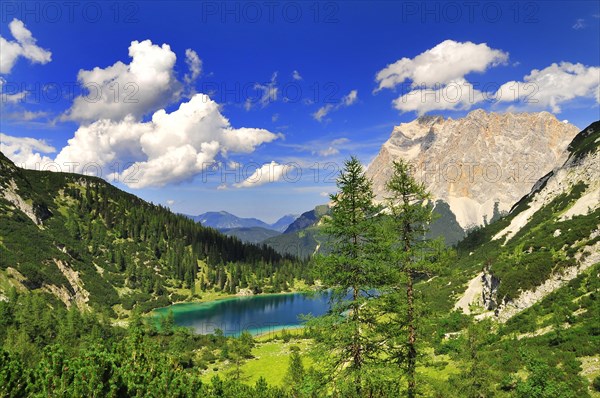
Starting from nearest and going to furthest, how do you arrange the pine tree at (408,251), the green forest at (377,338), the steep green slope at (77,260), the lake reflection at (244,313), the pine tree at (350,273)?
1. the green forest at (377,338)
2. the pine tree at (350,273)
3. the pine tree at (408,251)
4. the steep green slope at (77,260)
5. the lake reflection at (244,313)

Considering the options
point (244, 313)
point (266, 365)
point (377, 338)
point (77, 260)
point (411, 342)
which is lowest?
point (244, 313)

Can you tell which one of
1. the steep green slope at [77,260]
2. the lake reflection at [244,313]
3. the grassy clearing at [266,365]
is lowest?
the lake reflection at [244,313]

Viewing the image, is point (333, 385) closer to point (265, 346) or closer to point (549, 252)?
point (549, 252)

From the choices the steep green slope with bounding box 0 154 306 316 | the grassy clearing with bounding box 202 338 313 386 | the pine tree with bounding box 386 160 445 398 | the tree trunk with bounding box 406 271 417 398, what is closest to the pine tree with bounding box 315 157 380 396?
the pine tree with bounding box 386 160 445 398

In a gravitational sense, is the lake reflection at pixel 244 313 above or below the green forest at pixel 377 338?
below

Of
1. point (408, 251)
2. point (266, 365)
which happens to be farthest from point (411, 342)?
point (266, 365)

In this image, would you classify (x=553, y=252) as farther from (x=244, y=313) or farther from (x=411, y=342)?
(x=244, y=313)

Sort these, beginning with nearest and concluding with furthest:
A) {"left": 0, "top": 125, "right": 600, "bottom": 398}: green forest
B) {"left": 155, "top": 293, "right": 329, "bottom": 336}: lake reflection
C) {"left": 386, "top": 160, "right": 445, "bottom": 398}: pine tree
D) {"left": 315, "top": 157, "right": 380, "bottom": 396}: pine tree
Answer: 1. {"left": 0, "top": 125, "right": 600, "bottom": 398}: green forest
2. {"left": 315, "top": 157, "right": 380, "bottom": 396}: pine tree
3. {"left": 386, "top": 160, "right": 445, "bottom": 398}: pine tree
4. {"left": 155, "top": 293, "right": 329, "bottom": 336}: lake reflection

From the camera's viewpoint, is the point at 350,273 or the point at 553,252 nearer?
the point at 350,273

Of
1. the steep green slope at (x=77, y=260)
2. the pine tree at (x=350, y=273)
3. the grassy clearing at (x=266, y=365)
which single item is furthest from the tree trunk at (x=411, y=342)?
the steep green slope at (x=77, y=260)

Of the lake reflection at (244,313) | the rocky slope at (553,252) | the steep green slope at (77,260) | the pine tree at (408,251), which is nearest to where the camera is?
the pine tree at (408,251)

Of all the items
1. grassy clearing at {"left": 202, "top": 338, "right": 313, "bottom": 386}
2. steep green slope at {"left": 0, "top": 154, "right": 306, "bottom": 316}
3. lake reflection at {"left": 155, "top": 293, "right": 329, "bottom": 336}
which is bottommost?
lake reflection at {"left": 155, "top": 293, "right": 329, "bottom": 336}

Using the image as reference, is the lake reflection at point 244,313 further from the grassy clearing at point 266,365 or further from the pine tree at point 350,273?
the pine tree at point 350,273

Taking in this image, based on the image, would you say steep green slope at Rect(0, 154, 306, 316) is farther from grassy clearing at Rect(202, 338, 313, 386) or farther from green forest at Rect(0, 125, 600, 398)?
grassy clearing at Rect(202, 338, 313, 386)
